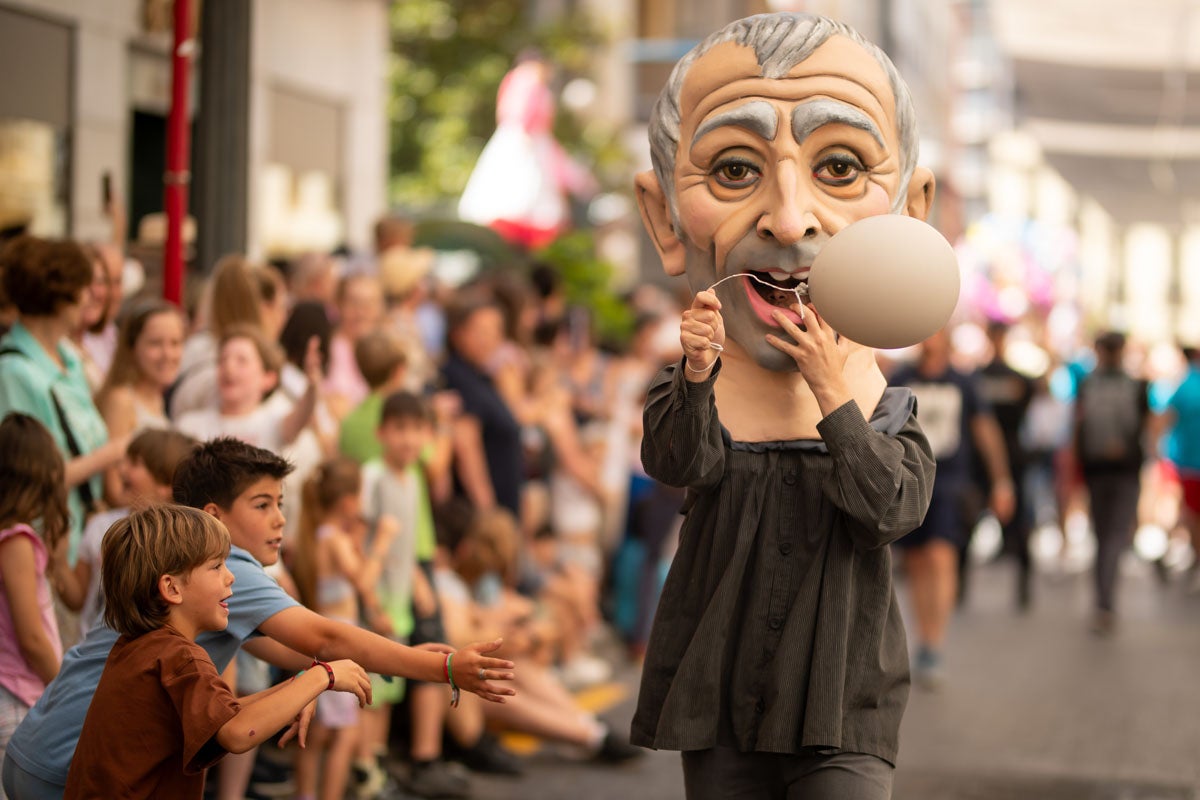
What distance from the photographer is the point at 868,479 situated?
3611 millimetres

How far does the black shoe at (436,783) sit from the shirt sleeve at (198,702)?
346cm

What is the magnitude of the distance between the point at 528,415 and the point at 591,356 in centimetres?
197

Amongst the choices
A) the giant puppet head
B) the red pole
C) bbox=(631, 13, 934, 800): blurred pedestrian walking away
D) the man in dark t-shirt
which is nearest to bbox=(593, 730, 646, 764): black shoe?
the red pole

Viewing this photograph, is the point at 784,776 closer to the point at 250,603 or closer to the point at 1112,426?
the point at 250,603

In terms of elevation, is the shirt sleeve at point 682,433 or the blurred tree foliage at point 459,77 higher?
the blurred tree foliage at point 459,77

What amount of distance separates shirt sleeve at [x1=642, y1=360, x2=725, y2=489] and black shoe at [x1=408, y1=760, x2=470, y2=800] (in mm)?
3170

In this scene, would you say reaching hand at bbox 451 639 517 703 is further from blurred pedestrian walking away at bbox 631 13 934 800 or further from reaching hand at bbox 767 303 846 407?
reaching hand at bbox 767 303 846 407

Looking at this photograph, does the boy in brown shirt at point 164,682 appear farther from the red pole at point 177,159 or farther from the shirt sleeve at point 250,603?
the red pole at point 177,159

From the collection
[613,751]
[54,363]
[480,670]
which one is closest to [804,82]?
[480,670]

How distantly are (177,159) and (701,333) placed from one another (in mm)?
3303

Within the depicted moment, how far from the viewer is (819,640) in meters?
3.73

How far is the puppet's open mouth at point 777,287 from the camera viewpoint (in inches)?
154

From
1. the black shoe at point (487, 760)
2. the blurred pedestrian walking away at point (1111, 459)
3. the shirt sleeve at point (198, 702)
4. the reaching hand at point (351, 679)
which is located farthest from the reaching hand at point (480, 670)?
the blurred pedestrian walking away at point (1111, 459)

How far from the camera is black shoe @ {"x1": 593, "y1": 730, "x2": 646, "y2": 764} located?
731 cm
